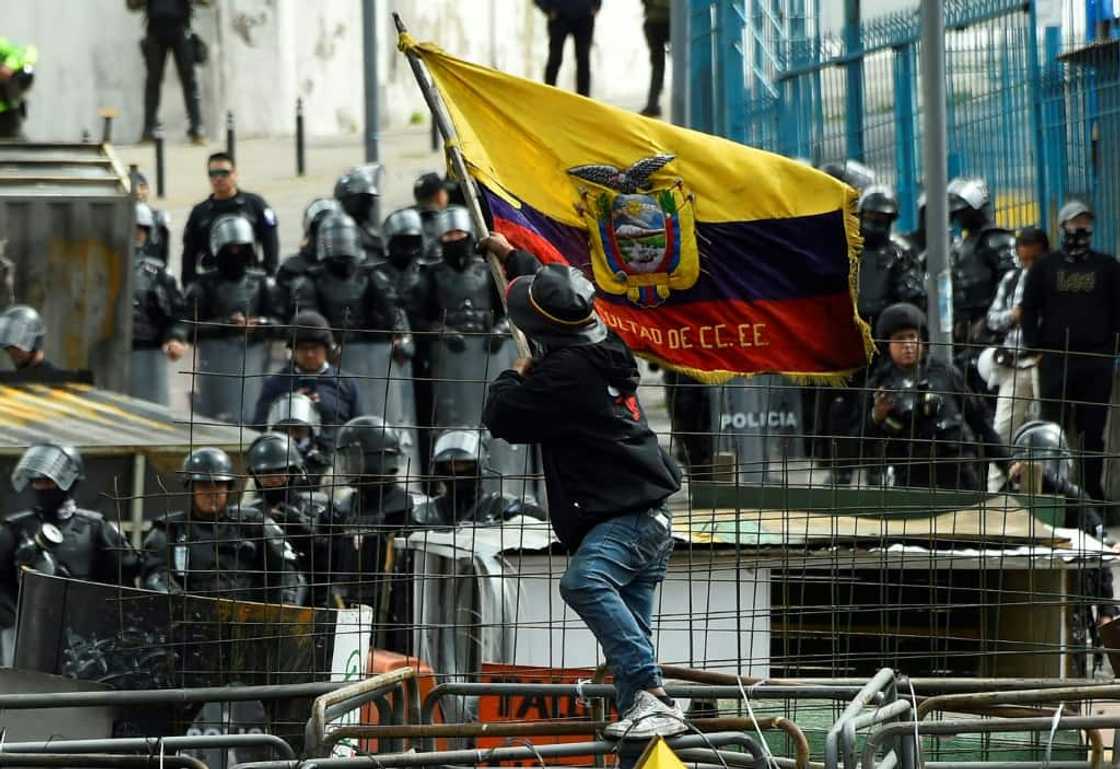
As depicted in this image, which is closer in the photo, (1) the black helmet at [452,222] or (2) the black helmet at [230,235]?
(1) the black helmet at [452,222]

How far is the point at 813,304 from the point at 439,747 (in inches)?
77.0

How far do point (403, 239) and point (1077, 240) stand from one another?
4.36m

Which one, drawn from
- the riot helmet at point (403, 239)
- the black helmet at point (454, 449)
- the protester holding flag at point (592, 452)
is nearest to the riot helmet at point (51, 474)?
the black helmet at point (454, 449)

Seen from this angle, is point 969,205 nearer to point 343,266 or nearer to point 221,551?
point 343,266

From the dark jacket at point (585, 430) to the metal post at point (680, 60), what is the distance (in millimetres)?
8803

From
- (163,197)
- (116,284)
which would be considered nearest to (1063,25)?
(116,284)

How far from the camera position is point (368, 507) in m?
11.4

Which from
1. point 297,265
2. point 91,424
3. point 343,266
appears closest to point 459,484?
point 91,424

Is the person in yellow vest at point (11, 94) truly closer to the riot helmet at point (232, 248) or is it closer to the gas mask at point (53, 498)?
the riot helmet at point (232, 248)

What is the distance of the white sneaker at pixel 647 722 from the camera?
21.5 ft

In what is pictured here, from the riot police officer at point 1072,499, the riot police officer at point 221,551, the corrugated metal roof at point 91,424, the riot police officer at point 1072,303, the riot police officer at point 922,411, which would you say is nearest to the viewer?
the riot police officer at point 1072,499

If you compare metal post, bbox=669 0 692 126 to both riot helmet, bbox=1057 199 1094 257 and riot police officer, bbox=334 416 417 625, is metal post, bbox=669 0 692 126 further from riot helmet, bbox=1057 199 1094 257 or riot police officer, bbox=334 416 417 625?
riot police officer, bbox=334 416 417 625

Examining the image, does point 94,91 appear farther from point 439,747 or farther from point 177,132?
point 439,747

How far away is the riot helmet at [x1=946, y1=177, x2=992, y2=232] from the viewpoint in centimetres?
1504
